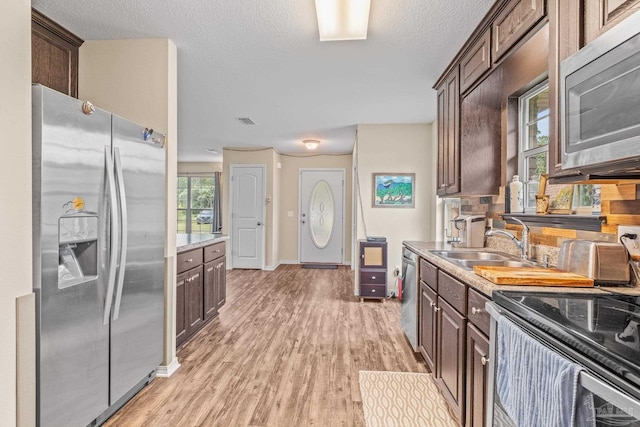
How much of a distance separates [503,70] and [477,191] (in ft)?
3.00

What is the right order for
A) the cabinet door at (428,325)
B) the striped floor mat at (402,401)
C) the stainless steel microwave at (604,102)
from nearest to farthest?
1. the stainless steel microwave at (604,102)
2. the striped floor mat at (402,401)
3. the cabinet door at (428,325)

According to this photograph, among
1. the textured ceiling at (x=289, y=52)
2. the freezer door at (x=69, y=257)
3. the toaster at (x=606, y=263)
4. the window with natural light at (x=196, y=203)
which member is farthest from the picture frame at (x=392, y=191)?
the window with natural light at (x=196, y=203)

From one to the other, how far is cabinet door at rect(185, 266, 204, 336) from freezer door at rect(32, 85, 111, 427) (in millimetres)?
1136

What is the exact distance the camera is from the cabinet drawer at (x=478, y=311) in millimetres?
1520

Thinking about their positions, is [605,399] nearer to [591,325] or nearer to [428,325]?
[591,325]

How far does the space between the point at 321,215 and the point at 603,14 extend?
21.1ft

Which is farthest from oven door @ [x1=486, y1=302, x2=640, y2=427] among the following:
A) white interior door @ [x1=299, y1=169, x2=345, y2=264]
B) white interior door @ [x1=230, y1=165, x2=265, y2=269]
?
white interior door @ [x1=299, y1=169, x2=345, y2=264]

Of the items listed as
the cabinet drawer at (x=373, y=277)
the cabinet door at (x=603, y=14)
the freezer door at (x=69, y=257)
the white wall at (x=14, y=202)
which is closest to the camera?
the cabinet door at (x=603, y=14)

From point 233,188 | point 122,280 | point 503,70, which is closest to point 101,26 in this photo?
point 122,280

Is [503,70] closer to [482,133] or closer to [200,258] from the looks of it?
[482,133]

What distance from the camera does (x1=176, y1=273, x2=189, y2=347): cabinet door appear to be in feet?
9.30

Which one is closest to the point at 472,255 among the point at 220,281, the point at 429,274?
the point at 429,274

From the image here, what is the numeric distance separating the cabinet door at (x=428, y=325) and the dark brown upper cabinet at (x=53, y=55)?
2.96m

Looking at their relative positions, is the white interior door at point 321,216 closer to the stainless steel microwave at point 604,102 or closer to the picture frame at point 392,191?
the picture frame at point 392,191
